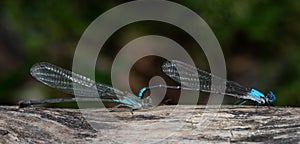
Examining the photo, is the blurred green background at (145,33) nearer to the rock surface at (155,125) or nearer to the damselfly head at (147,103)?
the damselfly head at (147,103)

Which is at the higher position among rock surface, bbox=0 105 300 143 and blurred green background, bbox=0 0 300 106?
blurred green background, bbox=0 0 300 106

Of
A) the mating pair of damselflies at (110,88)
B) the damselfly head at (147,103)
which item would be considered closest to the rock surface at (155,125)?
the damselfly head at (147,103)

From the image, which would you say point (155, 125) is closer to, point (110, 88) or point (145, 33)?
point (110, 88)

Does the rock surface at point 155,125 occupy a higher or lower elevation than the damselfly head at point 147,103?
lower

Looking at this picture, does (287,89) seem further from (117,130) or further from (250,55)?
(117,130)

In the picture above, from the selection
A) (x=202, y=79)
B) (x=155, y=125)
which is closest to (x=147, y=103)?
(x=155, y=125)

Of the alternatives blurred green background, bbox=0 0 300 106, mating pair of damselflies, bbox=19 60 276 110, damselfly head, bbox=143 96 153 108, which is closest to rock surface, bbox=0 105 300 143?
damselfly head, bbox=143 96 153 108

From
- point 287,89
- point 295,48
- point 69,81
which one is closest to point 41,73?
point 69,81

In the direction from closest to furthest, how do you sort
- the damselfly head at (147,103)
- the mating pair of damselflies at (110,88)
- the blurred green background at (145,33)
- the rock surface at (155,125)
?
the rock surface at (155,125)
the damselfly head at (147,103)
the mating pair of damselflies at (110,88)
the blurred green background at (145,33)

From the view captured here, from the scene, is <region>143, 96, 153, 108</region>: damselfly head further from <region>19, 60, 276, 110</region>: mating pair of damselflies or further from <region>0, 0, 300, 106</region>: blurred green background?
<region>0, 0, 300, 106</region>: blurred green background

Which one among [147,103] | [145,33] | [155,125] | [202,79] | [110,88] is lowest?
[155,125]
